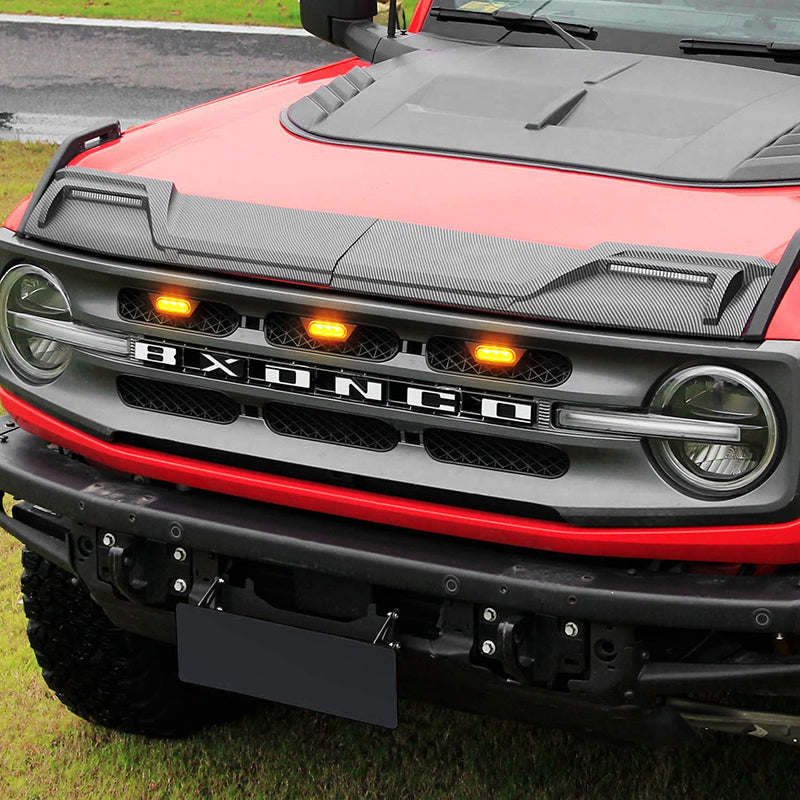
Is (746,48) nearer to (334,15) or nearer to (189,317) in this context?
(334,15)

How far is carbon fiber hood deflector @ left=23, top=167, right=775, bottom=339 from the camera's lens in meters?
2.31

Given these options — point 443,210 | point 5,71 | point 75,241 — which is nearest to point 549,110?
point 443,210

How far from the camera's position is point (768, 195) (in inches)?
105

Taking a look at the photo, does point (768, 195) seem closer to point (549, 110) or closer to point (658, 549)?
point (549, 110)

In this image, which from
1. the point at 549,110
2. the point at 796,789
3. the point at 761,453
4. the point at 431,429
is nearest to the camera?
the point at 761,453

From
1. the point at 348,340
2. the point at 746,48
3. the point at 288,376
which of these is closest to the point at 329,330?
the point at 348,340

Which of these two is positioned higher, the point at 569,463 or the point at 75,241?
the point at 75,241

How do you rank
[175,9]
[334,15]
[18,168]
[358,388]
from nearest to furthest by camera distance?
[358,388], [334,15], [18,168], [175,9]

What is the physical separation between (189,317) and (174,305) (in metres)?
0.04

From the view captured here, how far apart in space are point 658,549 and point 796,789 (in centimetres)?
131

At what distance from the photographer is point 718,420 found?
2322mm

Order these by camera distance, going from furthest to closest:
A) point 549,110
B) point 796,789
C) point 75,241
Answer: point 796,789 → point 549,110 → point 75,241

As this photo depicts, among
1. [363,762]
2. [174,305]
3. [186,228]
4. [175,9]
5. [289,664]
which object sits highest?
[186,228]

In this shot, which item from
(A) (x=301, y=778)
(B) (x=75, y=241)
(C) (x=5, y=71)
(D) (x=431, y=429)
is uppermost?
(B) (x=75, y=241)
